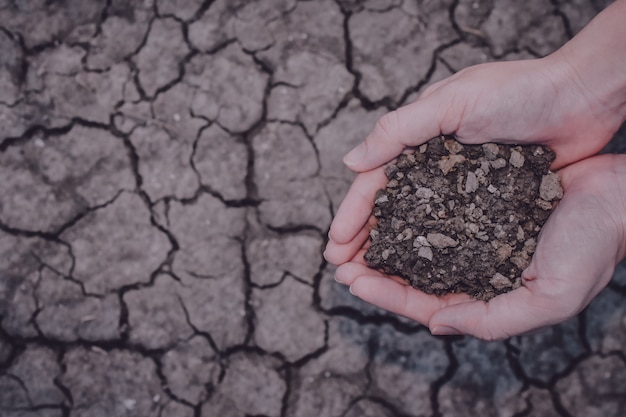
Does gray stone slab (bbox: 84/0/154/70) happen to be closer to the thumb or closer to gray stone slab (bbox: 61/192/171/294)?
gray stone slab (bbox: 61/192/171/294)

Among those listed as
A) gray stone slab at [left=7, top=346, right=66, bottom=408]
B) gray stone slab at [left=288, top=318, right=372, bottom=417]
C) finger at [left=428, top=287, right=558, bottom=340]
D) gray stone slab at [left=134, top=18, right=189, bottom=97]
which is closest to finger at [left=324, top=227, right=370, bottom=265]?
finger at [left=428, top=287, right=558, bottom=340]

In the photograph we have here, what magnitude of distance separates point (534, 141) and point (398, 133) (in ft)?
1.52

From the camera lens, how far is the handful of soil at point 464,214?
5.97ft

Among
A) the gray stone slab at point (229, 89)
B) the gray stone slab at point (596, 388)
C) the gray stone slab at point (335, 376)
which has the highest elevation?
the gray stone slab at point (229, 89)

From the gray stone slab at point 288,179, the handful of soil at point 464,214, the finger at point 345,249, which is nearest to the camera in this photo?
the handful of soil at point 464,214

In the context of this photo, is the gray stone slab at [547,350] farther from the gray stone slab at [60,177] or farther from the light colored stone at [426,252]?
the gray stone slab at [60,177]

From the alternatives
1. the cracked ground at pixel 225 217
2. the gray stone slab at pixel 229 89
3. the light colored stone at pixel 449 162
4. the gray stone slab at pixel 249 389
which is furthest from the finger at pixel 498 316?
the gray stone slab at pixel 229 89

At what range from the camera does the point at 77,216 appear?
94.6 inches

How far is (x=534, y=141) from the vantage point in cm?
191

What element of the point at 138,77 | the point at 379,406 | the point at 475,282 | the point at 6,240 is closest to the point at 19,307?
the point at 6,240

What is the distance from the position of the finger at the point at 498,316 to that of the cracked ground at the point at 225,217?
1.76 feet

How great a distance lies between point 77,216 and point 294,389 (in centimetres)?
114

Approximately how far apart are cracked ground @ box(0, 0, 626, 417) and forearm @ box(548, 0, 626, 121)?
0.49 meters

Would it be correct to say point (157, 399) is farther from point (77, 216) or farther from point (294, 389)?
point (77, 216)
